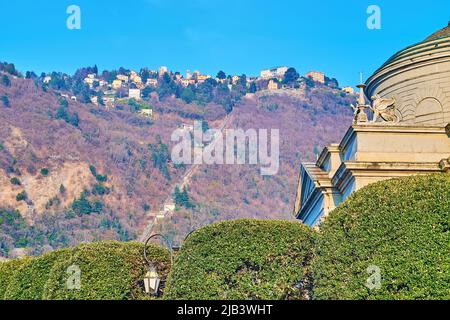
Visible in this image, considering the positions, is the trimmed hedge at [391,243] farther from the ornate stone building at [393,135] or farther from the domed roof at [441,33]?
the domed roof at [441,33]

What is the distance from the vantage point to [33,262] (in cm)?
3353

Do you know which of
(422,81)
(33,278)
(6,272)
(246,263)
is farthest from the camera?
(422,81)

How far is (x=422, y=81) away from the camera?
128 feet

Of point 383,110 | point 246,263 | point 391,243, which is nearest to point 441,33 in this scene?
point 383,110

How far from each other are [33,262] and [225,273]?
9824 mm

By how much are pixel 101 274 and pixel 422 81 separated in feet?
57.7

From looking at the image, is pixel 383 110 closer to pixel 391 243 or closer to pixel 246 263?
pixel 391 243

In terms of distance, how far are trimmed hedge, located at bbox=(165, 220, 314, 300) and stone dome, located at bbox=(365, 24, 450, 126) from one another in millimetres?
12815

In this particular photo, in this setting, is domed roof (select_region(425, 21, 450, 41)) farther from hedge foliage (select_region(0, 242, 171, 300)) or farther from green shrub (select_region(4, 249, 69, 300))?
green shrub (select_region(4, 249, 69, 300))

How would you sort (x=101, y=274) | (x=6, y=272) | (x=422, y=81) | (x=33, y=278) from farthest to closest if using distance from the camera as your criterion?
1. (x=422, y=81)
2. (x=6, y=272)
3. (x=33, y=278)
4. (x=101, y=274)

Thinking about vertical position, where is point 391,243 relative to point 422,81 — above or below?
below

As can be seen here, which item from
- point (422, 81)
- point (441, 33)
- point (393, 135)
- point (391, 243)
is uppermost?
point (441, 33)
